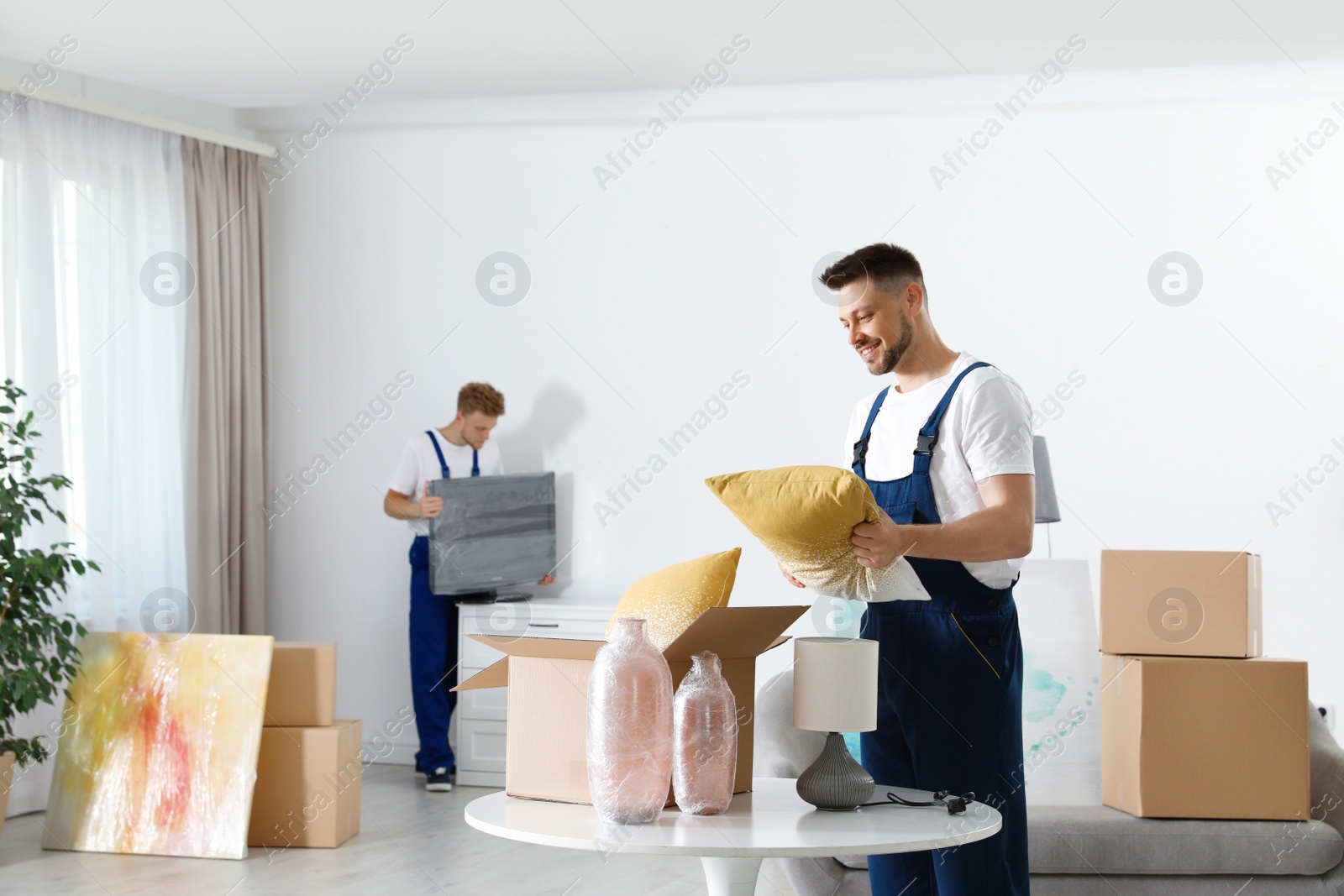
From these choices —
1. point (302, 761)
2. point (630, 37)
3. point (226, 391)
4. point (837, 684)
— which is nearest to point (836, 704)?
point (837, 684)

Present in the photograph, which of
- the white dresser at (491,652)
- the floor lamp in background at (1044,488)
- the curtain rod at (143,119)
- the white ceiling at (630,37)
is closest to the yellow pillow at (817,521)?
the floor lamp in background at (1044,488)

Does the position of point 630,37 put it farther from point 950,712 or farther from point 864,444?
point 950,712

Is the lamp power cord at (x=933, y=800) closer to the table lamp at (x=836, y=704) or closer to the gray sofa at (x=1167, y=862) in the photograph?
the table lamp at (x=836, y=704)

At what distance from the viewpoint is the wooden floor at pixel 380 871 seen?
3.54m

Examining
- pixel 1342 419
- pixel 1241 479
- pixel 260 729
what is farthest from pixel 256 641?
pixel 1342 419

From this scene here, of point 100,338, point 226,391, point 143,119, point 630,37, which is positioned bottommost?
point 226,391

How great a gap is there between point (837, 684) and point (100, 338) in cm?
406

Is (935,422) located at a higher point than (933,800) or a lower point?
higher

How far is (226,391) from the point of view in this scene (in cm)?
536

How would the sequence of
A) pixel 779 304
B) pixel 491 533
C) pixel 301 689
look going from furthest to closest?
1. pixel 779 304
2. pixel 491 533
3. pixel 301 689

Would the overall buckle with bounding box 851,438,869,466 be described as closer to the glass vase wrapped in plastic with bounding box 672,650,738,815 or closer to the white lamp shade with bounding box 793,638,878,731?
the white lamp shade with bounding box 793,638,878,731

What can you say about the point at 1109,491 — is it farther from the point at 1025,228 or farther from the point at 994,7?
the point at 994,7

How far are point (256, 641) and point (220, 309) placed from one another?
6.21 feet

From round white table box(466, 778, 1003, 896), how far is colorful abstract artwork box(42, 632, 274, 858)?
8.04ft
